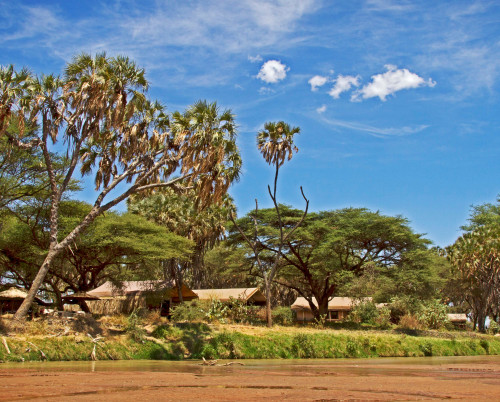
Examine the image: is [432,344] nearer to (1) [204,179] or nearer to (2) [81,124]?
(1) [204,179]

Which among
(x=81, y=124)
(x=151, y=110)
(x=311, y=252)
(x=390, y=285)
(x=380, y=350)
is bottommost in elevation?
(x=380, y=350)

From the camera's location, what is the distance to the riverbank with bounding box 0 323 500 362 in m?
18.3

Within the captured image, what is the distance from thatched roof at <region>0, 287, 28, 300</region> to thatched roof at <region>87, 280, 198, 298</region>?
540 cm

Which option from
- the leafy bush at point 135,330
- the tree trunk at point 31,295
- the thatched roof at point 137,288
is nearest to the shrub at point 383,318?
the thatched roof at point 137,288

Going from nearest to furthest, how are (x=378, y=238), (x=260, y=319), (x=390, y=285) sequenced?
1. (x=260, y=319)
2. (x=390, y=285)
3. (x=378, y=238)

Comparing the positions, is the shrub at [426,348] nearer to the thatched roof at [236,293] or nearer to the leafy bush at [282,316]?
the leafy bush at [282,316]

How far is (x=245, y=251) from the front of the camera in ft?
137

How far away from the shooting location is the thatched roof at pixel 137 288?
36.1m

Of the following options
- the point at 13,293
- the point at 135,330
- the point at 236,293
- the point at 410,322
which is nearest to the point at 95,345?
the point at 135,330

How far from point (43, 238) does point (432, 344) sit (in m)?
23.0

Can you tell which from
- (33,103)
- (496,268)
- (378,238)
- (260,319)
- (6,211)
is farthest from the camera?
(496,268)

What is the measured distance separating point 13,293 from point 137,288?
1072 centimetres

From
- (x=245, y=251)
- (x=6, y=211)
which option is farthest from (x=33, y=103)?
(x=245, y=251)

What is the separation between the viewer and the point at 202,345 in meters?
22.4
